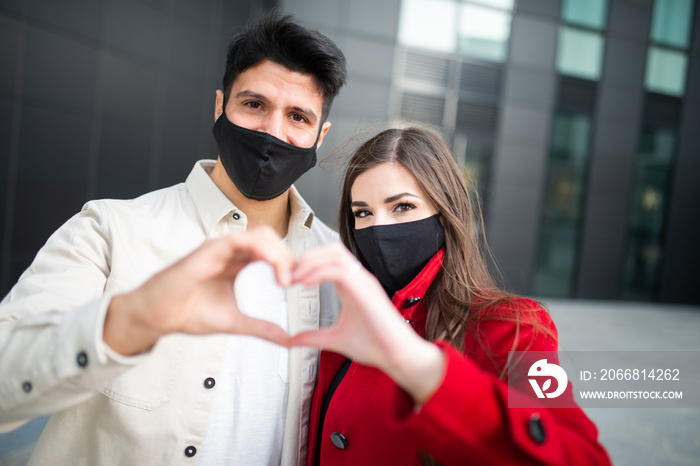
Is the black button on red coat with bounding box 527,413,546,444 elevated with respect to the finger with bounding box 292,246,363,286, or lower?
lower

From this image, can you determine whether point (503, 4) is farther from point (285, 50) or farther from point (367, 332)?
point (367, 332)

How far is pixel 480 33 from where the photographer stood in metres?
9.52

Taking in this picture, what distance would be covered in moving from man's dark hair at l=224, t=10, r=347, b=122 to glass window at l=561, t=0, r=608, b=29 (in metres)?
9.94

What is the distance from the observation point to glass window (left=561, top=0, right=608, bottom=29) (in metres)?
9.86

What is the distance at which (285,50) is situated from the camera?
1848 millimetres

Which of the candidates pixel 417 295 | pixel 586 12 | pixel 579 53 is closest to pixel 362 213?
pixel 417 295

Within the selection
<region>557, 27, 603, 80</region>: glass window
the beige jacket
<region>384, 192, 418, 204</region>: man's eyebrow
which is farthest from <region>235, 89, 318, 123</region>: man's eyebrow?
<region>557, 27, 603, 80</region>: glass window

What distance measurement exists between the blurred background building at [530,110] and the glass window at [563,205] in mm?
32

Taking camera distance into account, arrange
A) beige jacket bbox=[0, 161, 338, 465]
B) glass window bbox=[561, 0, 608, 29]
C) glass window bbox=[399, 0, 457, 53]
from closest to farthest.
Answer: beige jacket bbox=[0, 161, 338, 465], glass window bbox=[399, 0, 457, 53], glass window bbox=[561, 0, 608, 29]

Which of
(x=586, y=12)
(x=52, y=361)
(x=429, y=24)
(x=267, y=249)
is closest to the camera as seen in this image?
(x=267, y=249)

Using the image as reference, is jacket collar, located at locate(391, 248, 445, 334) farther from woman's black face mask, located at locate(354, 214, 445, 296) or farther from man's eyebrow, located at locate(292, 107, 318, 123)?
man's eyebrow, located at locate(292, 107, 318, 123)

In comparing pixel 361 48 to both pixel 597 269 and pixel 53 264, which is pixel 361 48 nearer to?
pixel 597 269

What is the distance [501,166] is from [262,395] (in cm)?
908

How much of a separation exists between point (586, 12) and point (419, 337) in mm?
11356
